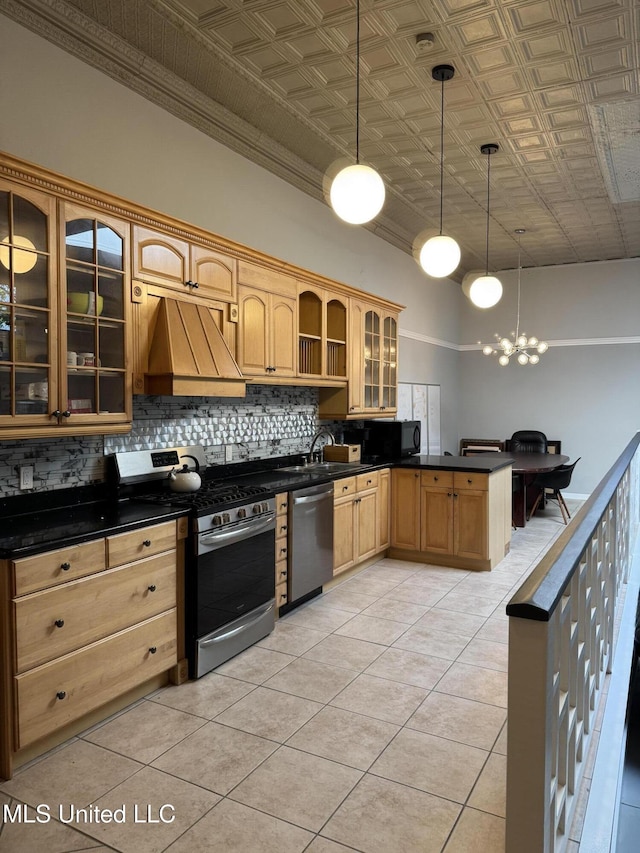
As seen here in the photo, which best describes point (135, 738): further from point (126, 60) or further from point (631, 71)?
point (631, 71)

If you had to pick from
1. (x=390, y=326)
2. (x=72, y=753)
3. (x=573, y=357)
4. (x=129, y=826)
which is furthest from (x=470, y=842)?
(x=573, y=357)

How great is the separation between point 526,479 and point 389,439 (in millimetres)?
2129

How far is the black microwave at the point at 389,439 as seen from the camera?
5684mm

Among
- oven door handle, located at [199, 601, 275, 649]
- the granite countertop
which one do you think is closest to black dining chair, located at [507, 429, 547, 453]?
the granite countertop

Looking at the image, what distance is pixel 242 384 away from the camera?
3.84 metres

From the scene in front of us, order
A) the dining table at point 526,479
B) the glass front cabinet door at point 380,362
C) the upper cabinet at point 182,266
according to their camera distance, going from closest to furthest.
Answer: the upper cabinet at point 182,266 → the glass front cabinet door at point 380,362 → the dining table at point 526,479

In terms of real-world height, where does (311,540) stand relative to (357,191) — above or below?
below

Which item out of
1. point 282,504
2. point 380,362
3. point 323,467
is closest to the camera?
point 282,504

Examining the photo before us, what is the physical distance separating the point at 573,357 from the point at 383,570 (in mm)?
5103

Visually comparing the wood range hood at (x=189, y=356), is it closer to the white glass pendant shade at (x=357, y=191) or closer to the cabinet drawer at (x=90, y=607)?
the cabinet drawer at (x=90, y=607)

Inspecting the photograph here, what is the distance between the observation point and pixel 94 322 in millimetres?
3000

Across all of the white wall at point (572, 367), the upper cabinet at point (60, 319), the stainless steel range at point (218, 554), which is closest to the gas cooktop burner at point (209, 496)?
the stainless steel range at point (218, 554)

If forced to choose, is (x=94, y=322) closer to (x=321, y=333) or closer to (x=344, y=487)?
(x=321, y=333)

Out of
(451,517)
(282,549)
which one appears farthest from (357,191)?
(451,517)
